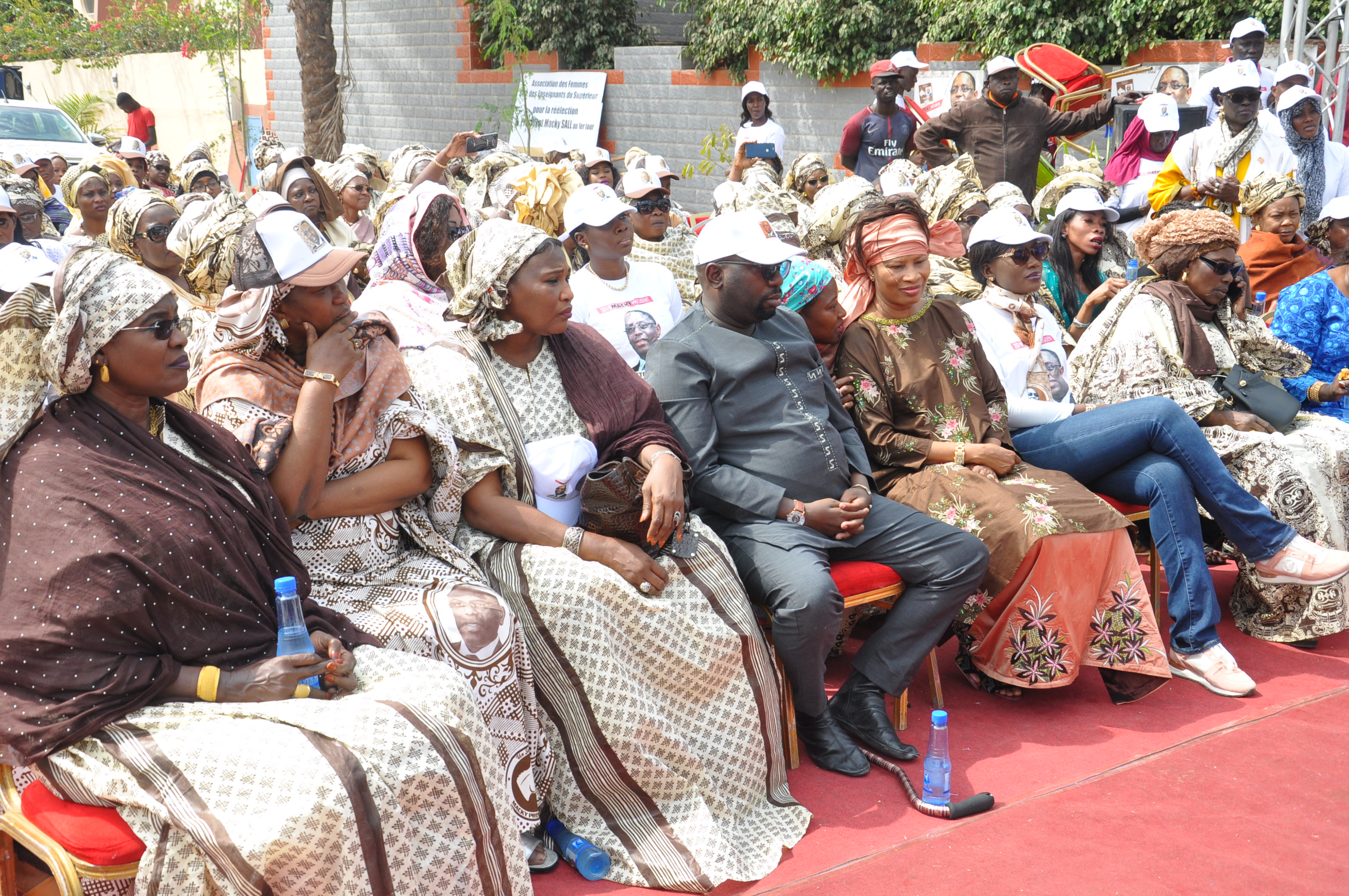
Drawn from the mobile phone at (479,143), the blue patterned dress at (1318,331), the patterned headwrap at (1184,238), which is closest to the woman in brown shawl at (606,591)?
the patterned headwrap at (1184,238)

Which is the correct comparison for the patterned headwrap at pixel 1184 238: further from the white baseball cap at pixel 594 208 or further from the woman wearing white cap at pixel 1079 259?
the white baseball cap at pixel 594 208

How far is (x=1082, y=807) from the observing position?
3.56 m

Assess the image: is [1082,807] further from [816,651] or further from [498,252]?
[498,252]

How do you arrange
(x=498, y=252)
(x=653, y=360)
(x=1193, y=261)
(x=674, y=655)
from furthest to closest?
(x=1193, y=261), (x=653, y=360), (x=498, y=252), (x=674, y=655)

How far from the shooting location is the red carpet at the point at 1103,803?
10.5 feet

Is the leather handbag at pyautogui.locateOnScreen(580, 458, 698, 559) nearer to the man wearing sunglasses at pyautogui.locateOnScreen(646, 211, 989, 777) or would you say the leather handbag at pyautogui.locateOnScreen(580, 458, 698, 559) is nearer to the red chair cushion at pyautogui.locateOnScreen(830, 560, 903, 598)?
the man wearing sunglasses at pyautogui.locateOnScreen(646, 211, 989, 777)

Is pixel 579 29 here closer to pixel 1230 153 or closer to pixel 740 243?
pixel 1230 153

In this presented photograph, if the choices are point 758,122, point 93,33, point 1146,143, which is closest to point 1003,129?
point 1146,143

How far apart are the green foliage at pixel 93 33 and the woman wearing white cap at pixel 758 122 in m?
17.4

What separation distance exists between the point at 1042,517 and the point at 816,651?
1047mm

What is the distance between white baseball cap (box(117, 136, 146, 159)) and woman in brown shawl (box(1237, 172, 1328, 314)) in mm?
9394

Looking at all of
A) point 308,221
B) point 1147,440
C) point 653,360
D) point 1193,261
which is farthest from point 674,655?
point 1193,261

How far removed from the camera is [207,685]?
2.67 meters

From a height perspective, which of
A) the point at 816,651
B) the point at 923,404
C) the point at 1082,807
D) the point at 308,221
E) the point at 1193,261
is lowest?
the point at 1082,807
